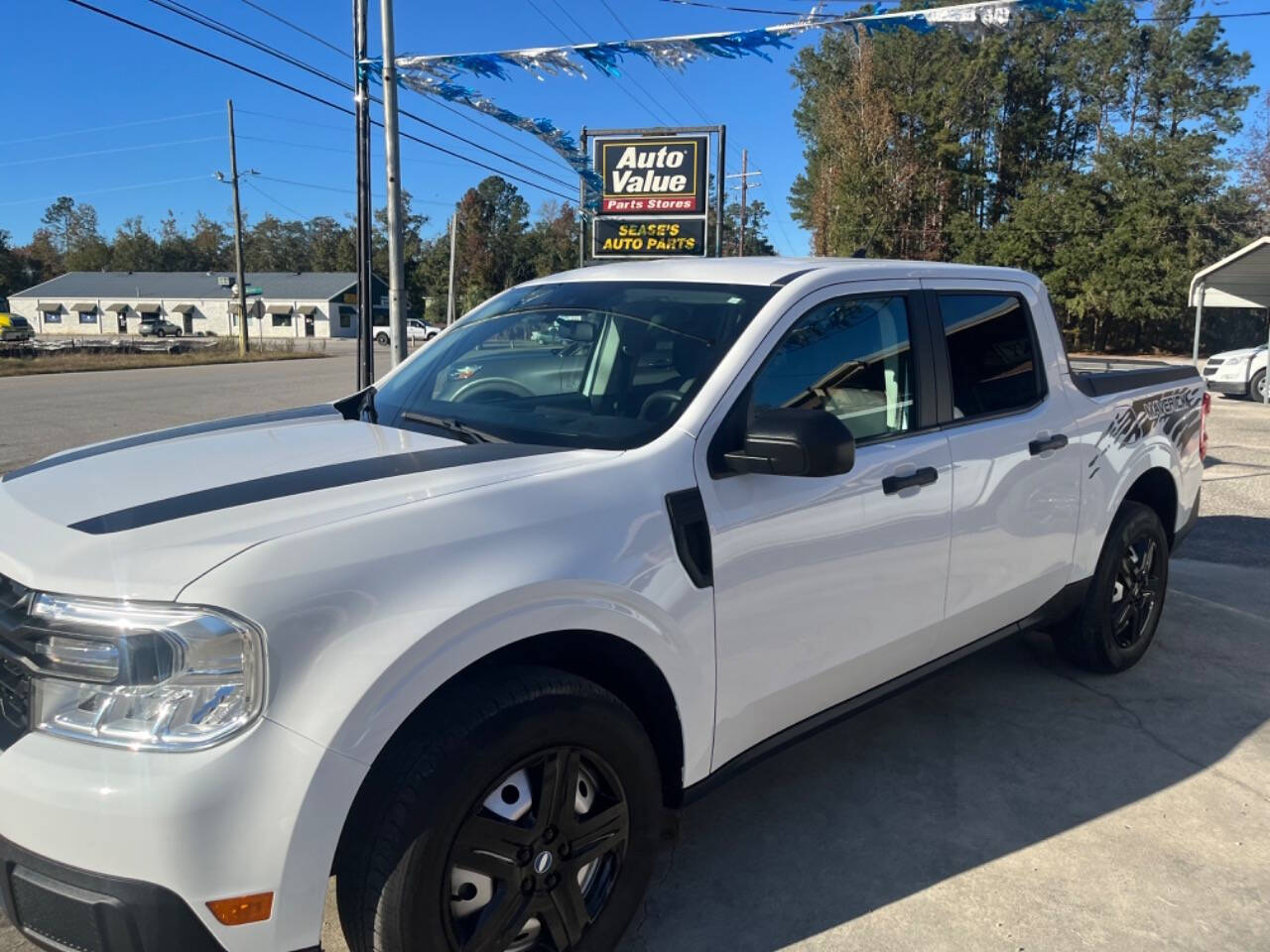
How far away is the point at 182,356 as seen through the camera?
126 ft

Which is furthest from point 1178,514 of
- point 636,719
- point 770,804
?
point 636,719

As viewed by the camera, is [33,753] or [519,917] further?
[519,917]

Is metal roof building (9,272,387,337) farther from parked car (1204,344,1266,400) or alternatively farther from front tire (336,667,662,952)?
front tire (336,667,662,952)

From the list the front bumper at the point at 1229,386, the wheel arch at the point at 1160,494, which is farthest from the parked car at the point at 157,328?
the wheel arch at the point at 1160,494

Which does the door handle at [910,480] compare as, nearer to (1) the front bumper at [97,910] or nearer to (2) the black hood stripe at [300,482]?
(2) the black hood stripe at [300,482]

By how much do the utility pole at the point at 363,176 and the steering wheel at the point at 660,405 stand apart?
8284 millimetres

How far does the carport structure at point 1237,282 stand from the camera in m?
19.8

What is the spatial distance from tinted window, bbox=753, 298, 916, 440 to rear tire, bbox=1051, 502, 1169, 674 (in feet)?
5.40

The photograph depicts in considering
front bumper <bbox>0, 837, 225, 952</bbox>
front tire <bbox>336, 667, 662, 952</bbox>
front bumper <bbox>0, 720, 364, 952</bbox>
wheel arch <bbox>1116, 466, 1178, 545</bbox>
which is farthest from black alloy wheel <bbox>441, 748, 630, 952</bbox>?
wheel arch <bbox>1116, 466, 1178, 545</bbox>

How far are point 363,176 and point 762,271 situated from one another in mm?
8301

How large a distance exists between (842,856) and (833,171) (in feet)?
159

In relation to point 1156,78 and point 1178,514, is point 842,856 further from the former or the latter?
point 1156,78

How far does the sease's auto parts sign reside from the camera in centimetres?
1708

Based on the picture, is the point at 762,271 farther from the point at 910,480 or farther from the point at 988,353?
the point at 988,353
